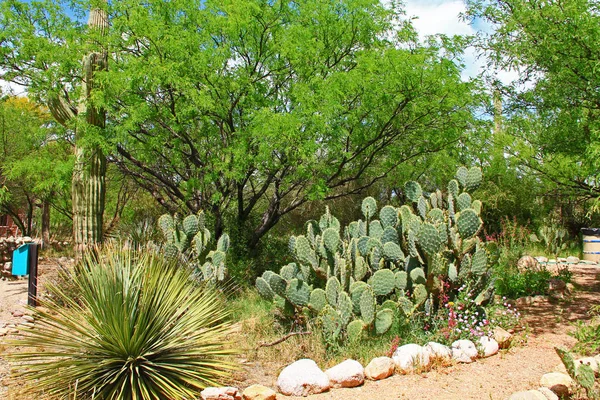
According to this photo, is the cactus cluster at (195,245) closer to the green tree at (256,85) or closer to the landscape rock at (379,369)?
the green tree at (256,85)

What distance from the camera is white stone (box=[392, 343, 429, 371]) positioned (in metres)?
5.26

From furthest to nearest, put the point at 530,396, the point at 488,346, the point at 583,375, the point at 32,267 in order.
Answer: the point at 32,267 < the point at 488,346 < the point at 583,375 < the point at 530,396

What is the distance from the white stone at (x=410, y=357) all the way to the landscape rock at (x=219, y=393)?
173 centimetres

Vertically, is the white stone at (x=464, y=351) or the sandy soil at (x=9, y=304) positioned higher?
the sandy soil at (x=9, y=304)

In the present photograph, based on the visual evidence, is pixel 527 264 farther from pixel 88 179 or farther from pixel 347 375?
pixel 88 179

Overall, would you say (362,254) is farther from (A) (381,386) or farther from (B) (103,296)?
(B) (103,296)

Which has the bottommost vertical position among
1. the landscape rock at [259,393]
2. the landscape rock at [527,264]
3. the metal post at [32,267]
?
the landscape rock at [259,393]

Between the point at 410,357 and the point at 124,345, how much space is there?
106 inches

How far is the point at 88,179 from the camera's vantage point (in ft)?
30.6

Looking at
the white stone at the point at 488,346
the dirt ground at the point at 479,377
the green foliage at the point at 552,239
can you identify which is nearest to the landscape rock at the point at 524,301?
the dirt ground at the point at 479,377

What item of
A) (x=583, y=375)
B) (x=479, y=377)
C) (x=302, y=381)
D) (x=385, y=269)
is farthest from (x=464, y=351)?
(x=302, y=381)

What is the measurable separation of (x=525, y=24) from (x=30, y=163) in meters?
8.87

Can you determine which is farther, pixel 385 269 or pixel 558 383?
pixel 385 269

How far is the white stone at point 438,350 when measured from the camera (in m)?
5.41
